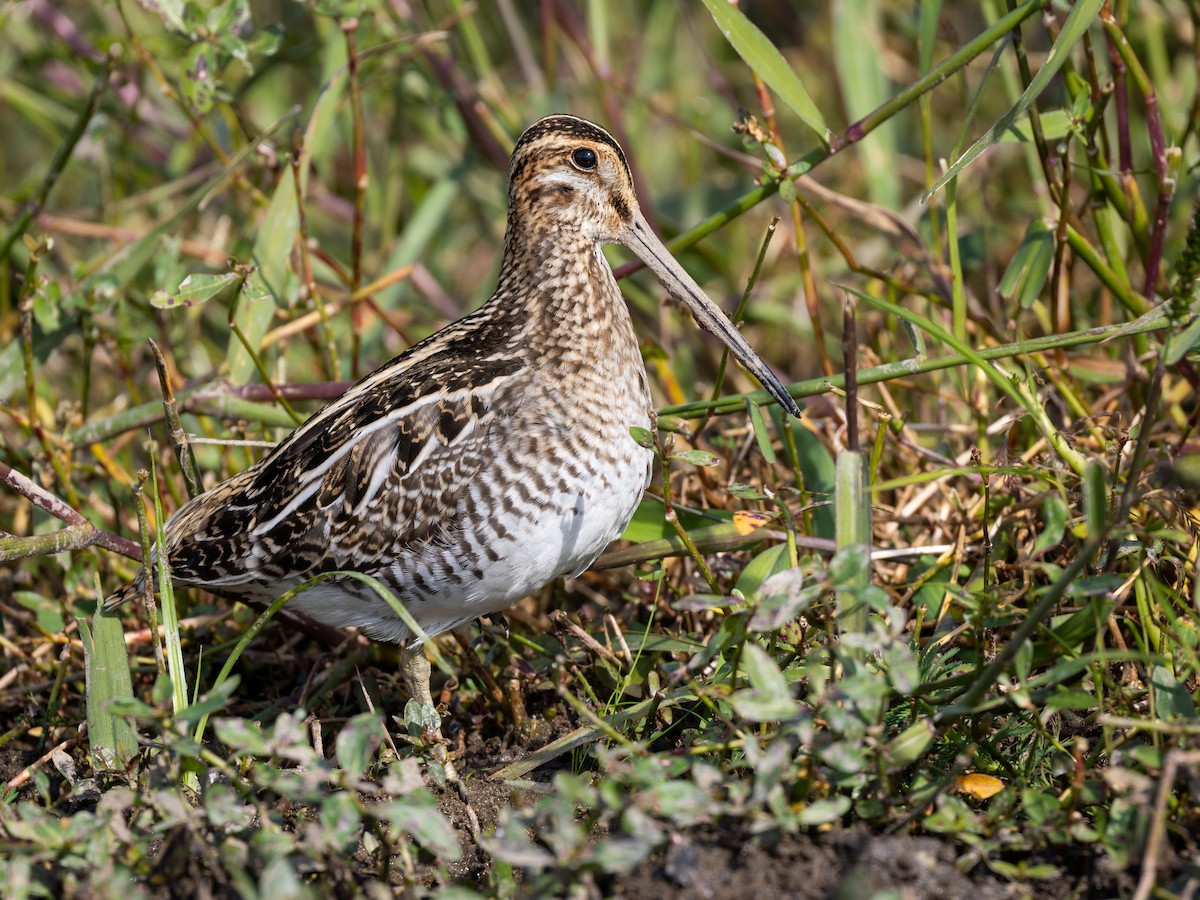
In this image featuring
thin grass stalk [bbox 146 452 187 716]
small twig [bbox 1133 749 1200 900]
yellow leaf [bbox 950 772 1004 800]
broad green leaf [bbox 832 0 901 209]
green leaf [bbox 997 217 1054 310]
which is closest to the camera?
small twig [bbox 1133 749 1200 900]

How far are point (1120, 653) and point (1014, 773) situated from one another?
1.37ft

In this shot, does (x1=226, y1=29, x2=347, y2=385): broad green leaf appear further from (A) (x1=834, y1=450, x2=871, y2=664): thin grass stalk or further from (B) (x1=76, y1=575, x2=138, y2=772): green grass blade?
(A) (x1=834, y1=450, x2=871, y2=664): thin grass stalk

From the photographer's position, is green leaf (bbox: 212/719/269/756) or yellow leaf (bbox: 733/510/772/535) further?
yellow leaf (bbox: 733/510/772/535)

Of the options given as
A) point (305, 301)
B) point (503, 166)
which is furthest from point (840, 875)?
point (503, 166)

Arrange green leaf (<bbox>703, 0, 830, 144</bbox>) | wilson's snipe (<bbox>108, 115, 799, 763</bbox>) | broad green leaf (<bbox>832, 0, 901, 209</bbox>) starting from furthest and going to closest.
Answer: broad green leaf (<bbox>832, 0, 901, 209</bbox>) < green leaf (<bbox>703, 0, 830, 144</bbox>) < wilson's snipe (<bbox>108, 115, 799, 763</bbox>)

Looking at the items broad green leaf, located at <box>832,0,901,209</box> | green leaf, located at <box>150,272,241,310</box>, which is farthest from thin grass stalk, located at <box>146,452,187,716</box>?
broad green leaf, located at <box>832,0,901,209</box>

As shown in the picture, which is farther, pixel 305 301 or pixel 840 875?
pixel 305 301

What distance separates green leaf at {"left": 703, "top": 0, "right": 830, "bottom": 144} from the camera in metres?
2.96

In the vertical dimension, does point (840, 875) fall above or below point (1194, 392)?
below

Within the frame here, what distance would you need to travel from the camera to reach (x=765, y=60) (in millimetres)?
2979

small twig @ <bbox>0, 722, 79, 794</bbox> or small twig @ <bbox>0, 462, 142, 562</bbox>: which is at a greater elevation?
small twig @ <bbox>0, 462, 142, 562</bbox>

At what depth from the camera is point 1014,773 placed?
2.39 m

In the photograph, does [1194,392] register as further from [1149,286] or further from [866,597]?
[866,597]

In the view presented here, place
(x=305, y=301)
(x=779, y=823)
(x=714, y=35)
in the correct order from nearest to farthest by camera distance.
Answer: (x=779, y=823) < (x=305, y=301) < (x=714, y=35)
